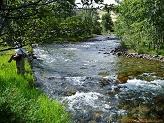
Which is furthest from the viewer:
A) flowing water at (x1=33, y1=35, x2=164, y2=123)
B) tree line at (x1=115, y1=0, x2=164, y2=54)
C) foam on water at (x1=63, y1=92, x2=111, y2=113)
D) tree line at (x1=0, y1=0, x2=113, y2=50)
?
tree line at (x1=115, y1=0, x2=164, y2=54)

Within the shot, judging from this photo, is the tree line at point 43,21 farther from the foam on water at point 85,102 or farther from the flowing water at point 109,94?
the foam on water at point 85,102

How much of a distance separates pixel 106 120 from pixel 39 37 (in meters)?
7.58

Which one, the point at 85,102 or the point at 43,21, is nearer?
the point at 43,21

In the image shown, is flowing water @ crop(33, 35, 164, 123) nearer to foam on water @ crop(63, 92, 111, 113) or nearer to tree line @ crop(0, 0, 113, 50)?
foam on water @ crop(63, 92, 111, 113)

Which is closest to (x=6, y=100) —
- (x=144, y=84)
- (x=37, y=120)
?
(x=37, y=120)

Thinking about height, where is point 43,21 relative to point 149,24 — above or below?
above

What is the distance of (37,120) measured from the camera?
22.3 feet

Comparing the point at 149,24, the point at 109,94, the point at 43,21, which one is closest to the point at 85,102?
the point at 109,94

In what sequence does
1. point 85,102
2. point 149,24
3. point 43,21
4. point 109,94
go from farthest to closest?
1. point 149,24
2. point 109,94
3. point 85,102
4. point 43,21

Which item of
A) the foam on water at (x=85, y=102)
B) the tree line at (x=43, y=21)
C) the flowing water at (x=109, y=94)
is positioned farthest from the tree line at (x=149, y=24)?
the tree line at (x=43, y=21)

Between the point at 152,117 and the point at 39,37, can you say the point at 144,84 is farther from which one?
the point at 39,37

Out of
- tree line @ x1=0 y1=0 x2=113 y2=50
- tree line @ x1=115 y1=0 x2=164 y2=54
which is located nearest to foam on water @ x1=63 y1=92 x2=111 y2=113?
tree line @ x1=0 y1=0 x2=113 y2=50

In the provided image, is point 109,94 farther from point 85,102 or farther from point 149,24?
point 149,24

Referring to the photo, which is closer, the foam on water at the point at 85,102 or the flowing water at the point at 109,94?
the flowing water at the point at 109,94
